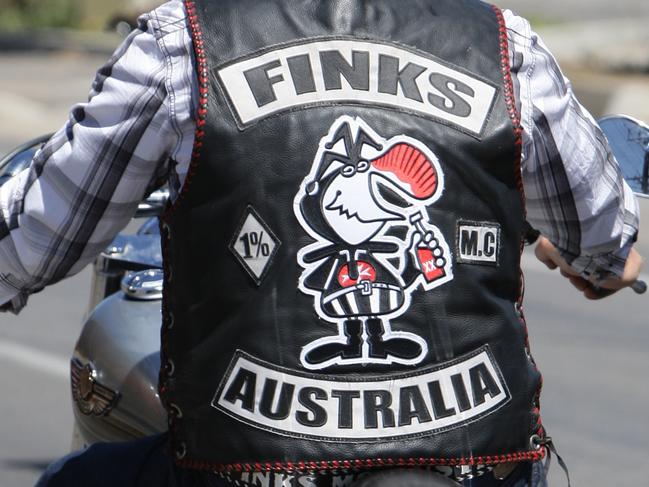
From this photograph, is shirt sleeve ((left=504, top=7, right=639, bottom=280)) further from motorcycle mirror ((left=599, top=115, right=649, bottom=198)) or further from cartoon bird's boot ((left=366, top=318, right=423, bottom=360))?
cartoon bird's boot ((left=366, top=318, right=423, bottom=360))

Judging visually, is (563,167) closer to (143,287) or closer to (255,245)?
(255,245)

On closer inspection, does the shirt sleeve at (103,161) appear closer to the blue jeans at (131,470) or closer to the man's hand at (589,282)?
the blue jeans at (131,470)

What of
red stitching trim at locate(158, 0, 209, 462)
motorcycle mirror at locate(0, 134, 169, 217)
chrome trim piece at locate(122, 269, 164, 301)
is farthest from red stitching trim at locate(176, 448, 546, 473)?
chrome trim piece at locate(122, 269, 164, 301)

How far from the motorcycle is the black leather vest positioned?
19.9 inches

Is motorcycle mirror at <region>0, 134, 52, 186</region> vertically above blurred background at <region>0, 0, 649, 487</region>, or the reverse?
motorcycle mirror at <region>0, 134, 52, 186</region>

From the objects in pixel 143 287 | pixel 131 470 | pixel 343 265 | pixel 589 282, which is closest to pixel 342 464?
Answer: pixel 343 265

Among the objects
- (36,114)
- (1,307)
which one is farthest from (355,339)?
(36,114)

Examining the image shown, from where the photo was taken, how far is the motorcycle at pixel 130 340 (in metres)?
2.43

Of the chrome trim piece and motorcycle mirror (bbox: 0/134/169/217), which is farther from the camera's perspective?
the chrome trim piece

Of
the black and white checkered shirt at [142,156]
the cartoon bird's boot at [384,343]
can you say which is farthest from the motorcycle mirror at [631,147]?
the cartoon bird's boot at [384,343]

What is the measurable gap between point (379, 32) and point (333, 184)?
0.26 m

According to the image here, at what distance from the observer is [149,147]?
199 cm

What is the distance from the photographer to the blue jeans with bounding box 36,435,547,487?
2.06 meters

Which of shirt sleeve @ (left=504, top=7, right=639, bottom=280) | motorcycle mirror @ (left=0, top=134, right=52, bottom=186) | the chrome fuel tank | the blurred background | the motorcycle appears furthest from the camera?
the blurred background
